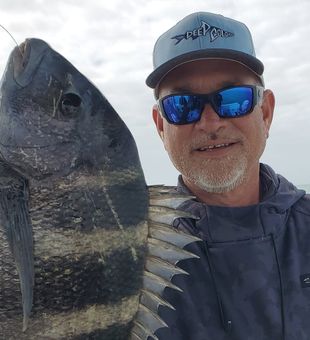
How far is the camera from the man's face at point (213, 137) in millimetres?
3383

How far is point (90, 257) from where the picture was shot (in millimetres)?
2207

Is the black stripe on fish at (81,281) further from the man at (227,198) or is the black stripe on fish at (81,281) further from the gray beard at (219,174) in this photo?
the gray beard at (219,174)

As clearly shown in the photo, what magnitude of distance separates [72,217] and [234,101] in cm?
157

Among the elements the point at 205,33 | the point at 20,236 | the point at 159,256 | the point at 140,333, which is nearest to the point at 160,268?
the point at 159,256

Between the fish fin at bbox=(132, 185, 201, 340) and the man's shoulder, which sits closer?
the fish fin at bbox=(132, 185, 201, 340)

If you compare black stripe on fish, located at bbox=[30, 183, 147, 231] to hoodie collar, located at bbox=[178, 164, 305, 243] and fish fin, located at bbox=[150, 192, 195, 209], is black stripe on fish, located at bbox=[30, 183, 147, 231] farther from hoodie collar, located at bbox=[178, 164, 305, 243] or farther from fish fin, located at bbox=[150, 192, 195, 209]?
hoodie collar, located at bbox=[178, 164, 305, 243]

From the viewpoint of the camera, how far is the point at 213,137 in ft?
11.1

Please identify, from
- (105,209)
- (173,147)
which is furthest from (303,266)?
(105,209)

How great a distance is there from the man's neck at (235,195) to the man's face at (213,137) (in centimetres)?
8

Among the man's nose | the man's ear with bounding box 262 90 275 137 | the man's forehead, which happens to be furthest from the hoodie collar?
the man's forehead

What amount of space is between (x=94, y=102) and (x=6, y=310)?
97 cm

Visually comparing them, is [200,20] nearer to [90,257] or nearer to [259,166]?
[259,166]

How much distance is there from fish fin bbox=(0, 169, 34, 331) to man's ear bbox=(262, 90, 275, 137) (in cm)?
223

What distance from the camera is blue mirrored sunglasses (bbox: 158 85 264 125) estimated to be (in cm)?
331
